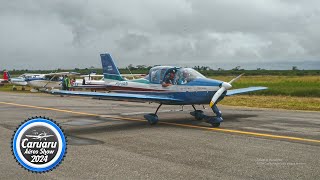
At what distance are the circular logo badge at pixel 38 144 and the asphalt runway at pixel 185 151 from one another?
0.65 metres

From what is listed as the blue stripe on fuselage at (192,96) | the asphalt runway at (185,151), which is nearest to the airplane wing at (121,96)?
the blue stripe on fuselage at (192,96)

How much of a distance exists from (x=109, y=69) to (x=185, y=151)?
15941mm

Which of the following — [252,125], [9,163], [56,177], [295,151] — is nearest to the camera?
[56,177]

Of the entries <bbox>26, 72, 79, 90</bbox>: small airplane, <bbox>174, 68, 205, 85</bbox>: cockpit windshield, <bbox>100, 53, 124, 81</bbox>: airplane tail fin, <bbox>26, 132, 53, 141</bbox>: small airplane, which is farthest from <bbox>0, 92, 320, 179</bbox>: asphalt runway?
<bbox>26, 72, 79, 90</bbox>: small airplane

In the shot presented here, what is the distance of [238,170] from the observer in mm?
6891

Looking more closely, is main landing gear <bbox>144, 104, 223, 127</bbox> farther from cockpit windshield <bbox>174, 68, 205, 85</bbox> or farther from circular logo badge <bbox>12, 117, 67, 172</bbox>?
circular logo badge <bbox>12, 117, 67, 172</bbox>

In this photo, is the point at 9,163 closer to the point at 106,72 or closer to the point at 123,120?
the point at 123,120

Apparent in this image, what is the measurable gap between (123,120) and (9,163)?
8070 millimetres

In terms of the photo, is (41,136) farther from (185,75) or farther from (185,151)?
(185,75)

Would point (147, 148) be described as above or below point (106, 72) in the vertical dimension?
below

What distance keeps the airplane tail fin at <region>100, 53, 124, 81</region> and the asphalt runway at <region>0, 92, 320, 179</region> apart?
8599mm

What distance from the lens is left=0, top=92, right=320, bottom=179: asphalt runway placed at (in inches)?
265

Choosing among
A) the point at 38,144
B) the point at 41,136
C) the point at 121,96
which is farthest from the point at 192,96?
the point at 38,144

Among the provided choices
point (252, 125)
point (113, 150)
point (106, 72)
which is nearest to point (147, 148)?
point (113, 150)
